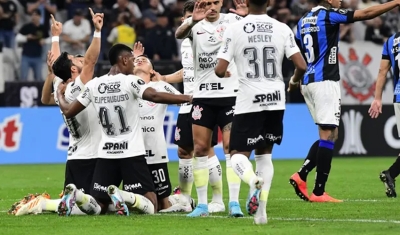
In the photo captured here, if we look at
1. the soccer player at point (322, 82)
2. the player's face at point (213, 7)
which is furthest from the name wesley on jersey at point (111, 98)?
the soccer player at point (322, 82)

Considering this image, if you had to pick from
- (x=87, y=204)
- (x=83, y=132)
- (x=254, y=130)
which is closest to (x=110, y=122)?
(x=83, y=132)

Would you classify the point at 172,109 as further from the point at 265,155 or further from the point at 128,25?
the point at 265,155

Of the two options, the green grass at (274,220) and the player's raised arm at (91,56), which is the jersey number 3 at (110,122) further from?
the green grass at (274,220)

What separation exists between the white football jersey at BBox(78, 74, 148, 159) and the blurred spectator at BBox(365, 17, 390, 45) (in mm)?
15546

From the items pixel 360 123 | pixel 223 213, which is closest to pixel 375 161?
pixel 360 123

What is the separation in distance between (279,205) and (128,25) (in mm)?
13716

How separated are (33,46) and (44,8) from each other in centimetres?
193

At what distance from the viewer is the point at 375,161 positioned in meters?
21.5

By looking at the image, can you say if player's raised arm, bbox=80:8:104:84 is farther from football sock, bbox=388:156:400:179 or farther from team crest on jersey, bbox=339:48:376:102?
team crest on jersey, bbox=339:48:376:102

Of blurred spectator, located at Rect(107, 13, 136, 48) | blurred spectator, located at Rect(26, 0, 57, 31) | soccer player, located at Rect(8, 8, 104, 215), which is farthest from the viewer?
blurred spectator, located at Rect(26, 0, 57, 31)

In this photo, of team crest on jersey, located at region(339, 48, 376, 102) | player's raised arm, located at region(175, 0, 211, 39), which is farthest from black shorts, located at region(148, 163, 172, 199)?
team crest on jersey, located at region(339, 48, 376, 102)

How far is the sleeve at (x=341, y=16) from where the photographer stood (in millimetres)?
12511

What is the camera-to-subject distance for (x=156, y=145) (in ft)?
40.1

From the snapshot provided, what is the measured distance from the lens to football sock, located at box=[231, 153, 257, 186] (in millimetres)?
9875
